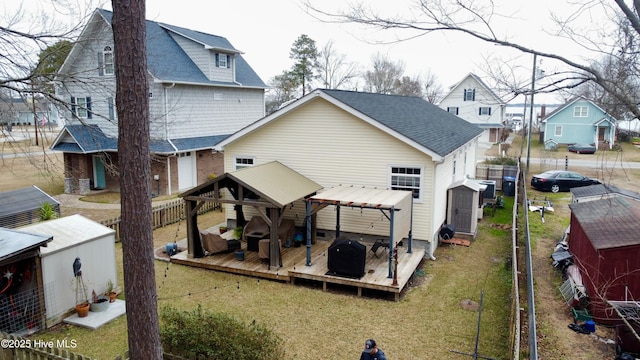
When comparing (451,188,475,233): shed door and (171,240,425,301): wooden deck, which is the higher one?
(451,188,475,233): shed door

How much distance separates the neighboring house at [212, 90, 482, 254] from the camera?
15305 mm

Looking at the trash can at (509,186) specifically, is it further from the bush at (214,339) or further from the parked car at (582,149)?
the parked car at (582,149)

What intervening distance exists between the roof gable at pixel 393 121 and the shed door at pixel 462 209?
5.96 ft

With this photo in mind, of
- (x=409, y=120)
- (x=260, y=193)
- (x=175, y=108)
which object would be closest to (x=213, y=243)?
(x=260, y=193)

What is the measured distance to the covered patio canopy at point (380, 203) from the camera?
12.8 metres

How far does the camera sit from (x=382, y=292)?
12.7 m

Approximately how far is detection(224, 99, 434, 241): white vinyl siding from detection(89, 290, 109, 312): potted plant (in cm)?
745

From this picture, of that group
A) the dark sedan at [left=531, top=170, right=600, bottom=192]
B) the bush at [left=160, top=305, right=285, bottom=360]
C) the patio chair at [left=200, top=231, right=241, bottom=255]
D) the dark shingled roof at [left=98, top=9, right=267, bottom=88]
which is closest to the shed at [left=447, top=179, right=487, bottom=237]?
the patio chair at [left=200, top=231, right=241, bottom=255]

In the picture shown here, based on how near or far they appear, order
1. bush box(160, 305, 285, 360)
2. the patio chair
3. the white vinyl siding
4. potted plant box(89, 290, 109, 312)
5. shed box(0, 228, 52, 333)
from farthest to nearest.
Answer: the white vinyl siding, the patio chair, potted plant box(89, 290, 109, 312), shed box(0, 228, 52, 333), bush box(160, 305, 285, 360)

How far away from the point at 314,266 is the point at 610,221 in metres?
8.22

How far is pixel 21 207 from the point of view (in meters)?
16.2

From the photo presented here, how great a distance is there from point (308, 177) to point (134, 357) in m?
11.5

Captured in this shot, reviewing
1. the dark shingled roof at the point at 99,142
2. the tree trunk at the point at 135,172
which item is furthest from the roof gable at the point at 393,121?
the tree trunk at the point at 135,172

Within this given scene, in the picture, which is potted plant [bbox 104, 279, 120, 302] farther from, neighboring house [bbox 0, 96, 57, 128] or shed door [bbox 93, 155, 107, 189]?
shed door [bbox 93, 155, 107, 189]
